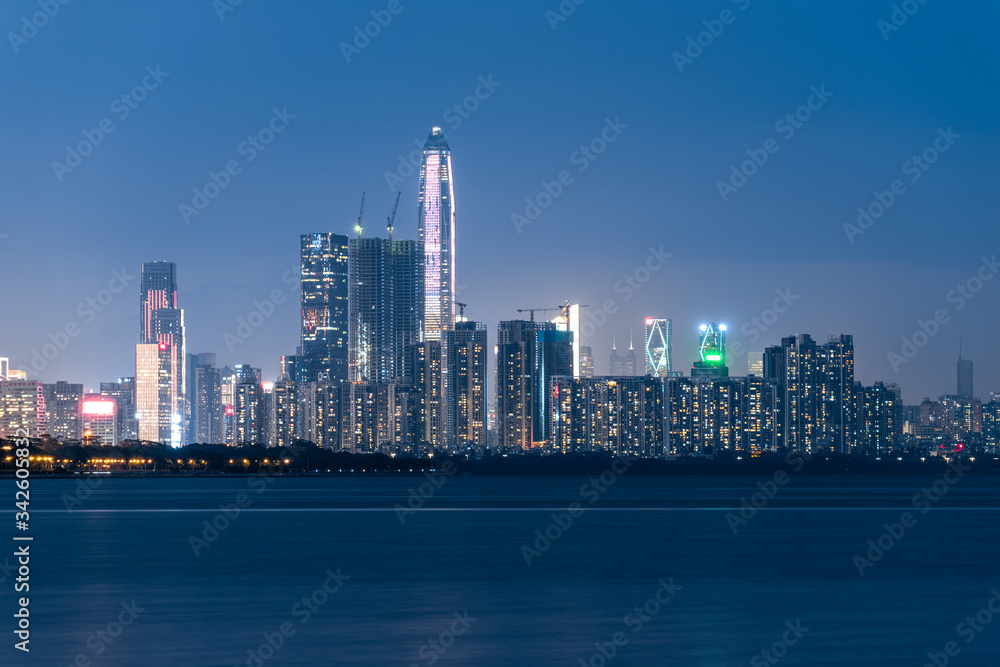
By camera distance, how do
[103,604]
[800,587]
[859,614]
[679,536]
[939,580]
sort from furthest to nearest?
[679,536]
[939,580]
[800,587]
[103,604]
[859,614]

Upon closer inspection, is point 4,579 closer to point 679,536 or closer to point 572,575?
point 572,575

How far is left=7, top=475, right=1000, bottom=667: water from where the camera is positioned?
30703mm

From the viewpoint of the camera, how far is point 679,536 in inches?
2918

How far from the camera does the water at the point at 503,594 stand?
101 ft

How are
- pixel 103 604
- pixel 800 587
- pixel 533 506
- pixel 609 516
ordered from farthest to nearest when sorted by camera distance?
pixel 533 506 < pixel 609 516 < pixel 800 587 < pixel 103 604

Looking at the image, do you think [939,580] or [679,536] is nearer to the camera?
[939,580]

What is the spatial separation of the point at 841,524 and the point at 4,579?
58475 millimetres

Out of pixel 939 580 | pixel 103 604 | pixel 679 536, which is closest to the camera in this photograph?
pixel 103 604

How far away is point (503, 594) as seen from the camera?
143ft

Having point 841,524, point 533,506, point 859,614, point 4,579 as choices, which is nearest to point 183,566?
point 4,579

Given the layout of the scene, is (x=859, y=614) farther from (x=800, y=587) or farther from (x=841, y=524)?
(x=841, y=524)

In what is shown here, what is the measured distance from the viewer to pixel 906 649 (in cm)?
3119

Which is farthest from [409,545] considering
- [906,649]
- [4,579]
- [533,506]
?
[533,506]

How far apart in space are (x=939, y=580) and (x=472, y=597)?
1853 cm
